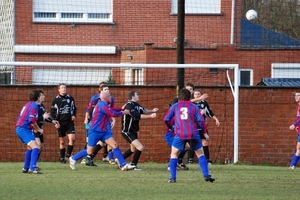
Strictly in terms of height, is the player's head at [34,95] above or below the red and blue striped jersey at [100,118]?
above

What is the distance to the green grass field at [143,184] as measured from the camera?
11.2 metres

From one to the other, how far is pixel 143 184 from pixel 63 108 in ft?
18.4

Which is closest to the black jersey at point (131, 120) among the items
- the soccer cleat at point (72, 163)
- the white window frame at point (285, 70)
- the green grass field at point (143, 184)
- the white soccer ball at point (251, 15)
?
the green grass field at point (143, 184)

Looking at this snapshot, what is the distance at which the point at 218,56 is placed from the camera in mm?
26172

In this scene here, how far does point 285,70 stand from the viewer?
25062 mm

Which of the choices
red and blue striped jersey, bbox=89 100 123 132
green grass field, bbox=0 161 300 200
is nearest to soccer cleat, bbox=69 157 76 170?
green grass field, bbox=0 161 300 200

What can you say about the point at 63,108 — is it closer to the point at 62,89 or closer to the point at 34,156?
the point at 62,89

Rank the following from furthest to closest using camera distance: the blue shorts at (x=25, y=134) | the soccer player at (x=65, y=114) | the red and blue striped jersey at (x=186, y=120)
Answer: the soccer player at (x=65, y=114), the blue shorts at (x=25, y=134), the red and blue striped jersey at (x=186, y=120)

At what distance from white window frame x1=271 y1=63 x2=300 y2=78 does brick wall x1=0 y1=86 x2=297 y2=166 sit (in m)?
4.48

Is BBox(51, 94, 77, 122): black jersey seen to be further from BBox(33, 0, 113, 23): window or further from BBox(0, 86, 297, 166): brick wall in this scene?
BBox(33, 0, 113, 23): window

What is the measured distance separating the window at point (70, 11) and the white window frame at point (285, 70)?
6.14 m

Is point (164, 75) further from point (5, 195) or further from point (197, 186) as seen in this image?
point (5, 195)

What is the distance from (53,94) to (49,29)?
7702 mm

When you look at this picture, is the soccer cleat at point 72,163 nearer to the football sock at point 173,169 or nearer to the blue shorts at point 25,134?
the blue shorts at point 25,134
